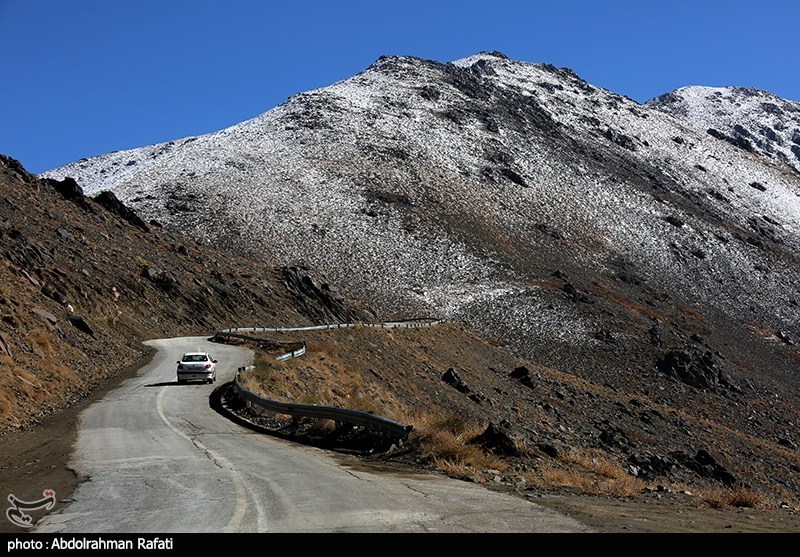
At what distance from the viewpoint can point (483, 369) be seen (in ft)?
144

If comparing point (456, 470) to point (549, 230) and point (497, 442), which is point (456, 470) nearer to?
point (497, 442)

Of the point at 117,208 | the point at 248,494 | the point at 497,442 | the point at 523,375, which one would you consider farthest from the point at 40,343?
the point at 117,208

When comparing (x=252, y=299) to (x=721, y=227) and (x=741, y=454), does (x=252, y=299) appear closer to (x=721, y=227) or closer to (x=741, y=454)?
(x=741, y=454)

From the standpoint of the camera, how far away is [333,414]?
51.2ft

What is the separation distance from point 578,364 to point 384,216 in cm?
3429

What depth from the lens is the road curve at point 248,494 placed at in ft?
25.6

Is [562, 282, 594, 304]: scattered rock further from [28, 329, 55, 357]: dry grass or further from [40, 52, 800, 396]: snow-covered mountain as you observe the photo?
[28, 329, 55, 357]: dry grass

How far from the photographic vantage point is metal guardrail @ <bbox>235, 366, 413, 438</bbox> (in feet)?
45.7

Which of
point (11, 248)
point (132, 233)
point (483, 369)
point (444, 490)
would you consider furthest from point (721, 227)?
point (444, 490)

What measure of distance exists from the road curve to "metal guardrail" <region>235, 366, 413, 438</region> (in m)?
1.03

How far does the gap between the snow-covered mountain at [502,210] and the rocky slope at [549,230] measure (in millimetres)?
331

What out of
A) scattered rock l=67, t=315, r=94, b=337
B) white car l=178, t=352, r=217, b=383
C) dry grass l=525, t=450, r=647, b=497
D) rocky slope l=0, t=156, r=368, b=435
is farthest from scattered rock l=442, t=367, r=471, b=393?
dry grass l=525, t=450, r=647, b=497

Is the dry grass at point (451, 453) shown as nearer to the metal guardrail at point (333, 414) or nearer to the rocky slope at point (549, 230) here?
the metal guardrail at point (333, 414)

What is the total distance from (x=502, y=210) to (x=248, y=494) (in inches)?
3192
